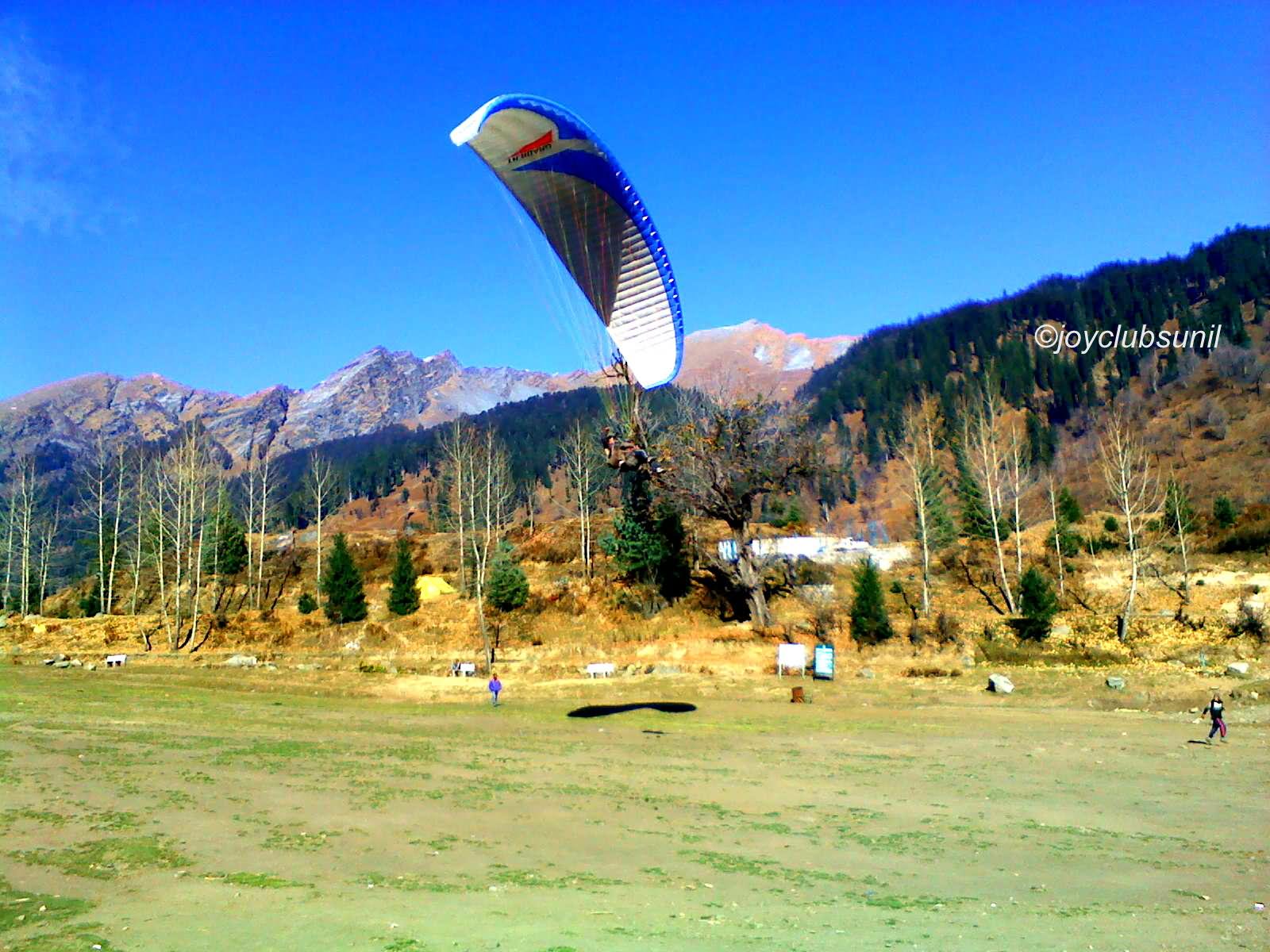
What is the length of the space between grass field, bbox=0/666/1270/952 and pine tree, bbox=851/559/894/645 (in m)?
9.21

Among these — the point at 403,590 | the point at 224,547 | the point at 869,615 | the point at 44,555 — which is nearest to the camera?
the point at 869,615

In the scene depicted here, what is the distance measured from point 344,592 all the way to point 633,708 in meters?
19.6

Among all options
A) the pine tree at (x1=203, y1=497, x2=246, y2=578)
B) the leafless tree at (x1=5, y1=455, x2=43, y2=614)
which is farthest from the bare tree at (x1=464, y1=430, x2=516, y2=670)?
the leafless tree at (x1=5, y1=455, x2=43, y2=614)

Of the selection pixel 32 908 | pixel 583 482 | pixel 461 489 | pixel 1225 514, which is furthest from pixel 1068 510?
pixel 32 908

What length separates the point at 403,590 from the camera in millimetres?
38812

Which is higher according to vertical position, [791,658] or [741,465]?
[741,465]

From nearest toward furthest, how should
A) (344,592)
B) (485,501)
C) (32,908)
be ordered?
(32,908)
(344,592)
(485,501)

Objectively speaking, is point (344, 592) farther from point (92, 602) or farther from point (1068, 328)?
point (1068, 328)

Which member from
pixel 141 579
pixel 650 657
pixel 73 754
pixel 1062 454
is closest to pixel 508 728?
pixel 73 754

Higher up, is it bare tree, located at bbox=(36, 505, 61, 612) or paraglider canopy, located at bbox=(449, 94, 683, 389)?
paraglider canopy, located at bbox=(449, 94, 683, 389)

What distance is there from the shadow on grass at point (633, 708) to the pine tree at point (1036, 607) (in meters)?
12.8

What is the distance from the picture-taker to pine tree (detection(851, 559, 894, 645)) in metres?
29.8

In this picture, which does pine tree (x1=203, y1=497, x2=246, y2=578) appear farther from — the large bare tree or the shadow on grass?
the shadow on grass

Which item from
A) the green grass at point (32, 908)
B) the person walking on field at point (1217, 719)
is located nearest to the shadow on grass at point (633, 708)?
the person walking on field at point (1217, 719)
